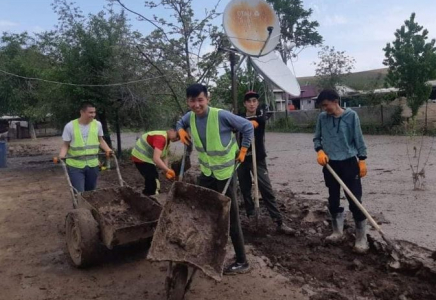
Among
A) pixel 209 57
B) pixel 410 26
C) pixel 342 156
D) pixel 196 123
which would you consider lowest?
pixel 342 156

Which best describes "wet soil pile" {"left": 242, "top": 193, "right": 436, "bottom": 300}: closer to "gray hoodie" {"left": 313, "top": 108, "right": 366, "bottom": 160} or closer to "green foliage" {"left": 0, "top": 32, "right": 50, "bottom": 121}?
"gray hoodie" {"left": 313, "top": 108, "right": 366, "bottom": 160}

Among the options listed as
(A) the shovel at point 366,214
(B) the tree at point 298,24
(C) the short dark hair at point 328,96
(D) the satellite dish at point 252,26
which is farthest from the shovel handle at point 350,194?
(B) the tree at point 298,24

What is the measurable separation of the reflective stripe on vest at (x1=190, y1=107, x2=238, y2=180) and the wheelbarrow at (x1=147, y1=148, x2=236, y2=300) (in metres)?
0.26

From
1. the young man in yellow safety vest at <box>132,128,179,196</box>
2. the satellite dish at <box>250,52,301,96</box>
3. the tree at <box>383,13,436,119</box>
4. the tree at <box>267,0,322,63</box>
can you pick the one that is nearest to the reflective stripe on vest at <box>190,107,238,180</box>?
the young man in yellow safety vest at <box>132,128,179,196</box>

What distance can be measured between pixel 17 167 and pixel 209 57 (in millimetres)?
10233

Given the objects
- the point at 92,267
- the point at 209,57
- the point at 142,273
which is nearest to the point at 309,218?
the point at 142,273

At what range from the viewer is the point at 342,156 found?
466 cm

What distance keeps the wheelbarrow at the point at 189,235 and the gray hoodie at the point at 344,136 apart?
4.98ft

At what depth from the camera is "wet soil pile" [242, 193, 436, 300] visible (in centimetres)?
362

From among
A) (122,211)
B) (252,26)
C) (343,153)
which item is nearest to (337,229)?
(343,153)

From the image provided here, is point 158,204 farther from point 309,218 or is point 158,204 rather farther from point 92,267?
point 309,218

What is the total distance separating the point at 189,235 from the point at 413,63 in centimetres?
1995

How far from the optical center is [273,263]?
14.4 feet

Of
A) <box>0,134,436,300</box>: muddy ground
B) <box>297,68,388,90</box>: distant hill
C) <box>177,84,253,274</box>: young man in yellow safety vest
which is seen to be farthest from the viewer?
<box>297,68,388,90</box>: distant hill
